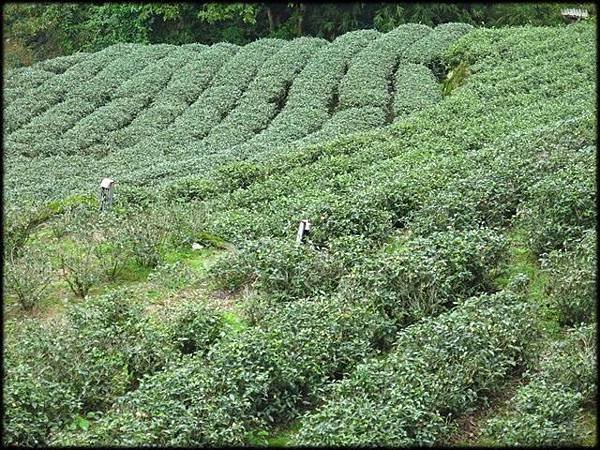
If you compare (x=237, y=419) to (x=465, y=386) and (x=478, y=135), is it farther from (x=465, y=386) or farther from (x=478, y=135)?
(x=478, y=135)

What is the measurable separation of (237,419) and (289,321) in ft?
5.00

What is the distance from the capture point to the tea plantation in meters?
6.73

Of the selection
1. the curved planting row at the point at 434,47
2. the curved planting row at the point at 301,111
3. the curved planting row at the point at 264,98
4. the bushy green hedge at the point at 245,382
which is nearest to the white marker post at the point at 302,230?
the bushy green hedge at the point at 245,382

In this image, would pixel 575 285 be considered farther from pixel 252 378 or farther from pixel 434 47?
pixel 434 47

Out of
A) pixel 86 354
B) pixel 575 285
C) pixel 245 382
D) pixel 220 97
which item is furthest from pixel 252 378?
pixel 220 97

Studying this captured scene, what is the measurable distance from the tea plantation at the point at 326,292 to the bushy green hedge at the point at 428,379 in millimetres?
22

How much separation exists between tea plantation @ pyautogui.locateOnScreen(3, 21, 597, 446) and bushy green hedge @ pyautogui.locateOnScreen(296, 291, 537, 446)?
0.02 meters

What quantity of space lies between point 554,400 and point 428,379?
0.94 m

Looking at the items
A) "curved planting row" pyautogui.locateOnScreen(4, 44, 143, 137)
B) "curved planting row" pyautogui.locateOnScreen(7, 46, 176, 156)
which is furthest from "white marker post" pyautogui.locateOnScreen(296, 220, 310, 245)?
"curved planting row" pyautogui.locateOnScreen(4, 44, 143, 137)

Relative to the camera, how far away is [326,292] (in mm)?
9141

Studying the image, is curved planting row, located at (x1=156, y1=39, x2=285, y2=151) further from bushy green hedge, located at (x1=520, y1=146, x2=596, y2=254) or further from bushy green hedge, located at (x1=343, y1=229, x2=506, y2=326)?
bushy green hedge, located at (x1=343, y1=229, x2=506, y2=326)

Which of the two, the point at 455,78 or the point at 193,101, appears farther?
the point at 193,101

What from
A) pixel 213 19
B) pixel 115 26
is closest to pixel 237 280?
pixel 213 19

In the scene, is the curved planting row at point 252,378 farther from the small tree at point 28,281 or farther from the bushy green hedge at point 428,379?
the small tree at point 28,281
